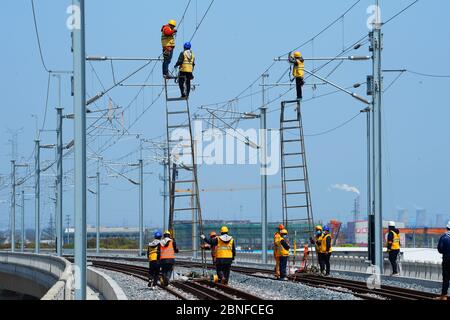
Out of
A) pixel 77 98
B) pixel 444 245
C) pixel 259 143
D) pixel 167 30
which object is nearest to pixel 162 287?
Result: pixel 167 30

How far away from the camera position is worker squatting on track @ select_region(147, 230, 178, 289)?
2656 cm

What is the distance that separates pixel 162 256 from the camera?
2688cm

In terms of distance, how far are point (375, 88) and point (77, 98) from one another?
18.2 meters

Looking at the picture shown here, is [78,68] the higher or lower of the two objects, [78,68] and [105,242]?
the higher

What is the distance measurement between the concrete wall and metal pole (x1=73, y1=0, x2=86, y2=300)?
14616 mm

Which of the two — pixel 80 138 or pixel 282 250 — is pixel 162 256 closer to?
pixel 282 250

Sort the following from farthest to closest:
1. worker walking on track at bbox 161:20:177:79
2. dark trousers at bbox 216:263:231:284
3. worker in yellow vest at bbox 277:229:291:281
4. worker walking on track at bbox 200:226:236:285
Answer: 1. worker in yellow vest at bbox 277:229:291:281
2. dark trousers at bbox 216:263:231:284
3. worker walking on track at bbox 200:226:236:285
4. worker walking on track at bbox 161:20:177:79

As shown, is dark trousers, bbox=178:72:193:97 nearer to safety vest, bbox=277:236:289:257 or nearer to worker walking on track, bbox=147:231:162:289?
worker walking on track, bbox=147:231:162:289

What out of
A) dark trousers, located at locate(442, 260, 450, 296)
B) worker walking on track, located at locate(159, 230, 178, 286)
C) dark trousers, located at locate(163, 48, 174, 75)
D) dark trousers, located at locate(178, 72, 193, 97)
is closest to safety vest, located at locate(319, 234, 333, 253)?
worker walking on track, located at locate(159, 230, 178, 286)

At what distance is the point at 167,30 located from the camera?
26.3 metres

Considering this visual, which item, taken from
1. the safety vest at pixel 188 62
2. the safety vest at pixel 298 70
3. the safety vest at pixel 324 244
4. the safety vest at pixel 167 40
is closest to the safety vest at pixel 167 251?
the safety vest at pixel 188 62

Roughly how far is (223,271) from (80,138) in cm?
1135
